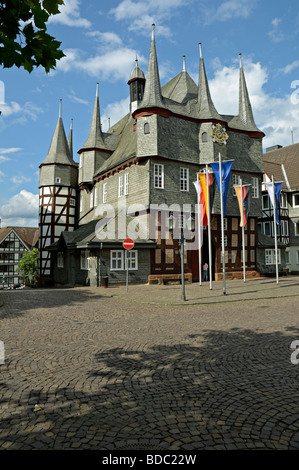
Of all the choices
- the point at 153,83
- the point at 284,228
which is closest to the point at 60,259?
the point at 153,83

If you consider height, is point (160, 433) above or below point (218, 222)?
below

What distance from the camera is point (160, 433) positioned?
3602 mm

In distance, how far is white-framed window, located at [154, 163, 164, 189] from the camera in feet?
87.8

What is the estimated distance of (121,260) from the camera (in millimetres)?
24969

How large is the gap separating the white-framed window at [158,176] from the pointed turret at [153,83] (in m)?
4.97

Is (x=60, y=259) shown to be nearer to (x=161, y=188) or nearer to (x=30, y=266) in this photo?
(x=161, y=188)

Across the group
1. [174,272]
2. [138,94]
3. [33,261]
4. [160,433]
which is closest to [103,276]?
[174,272]

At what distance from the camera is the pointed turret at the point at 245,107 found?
106ft

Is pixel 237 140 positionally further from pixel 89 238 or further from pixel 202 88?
pixel 89 238

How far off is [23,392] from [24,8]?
186 inches

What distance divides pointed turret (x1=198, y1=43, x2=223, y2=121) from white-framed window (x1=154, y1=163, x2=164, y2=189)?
253 inches

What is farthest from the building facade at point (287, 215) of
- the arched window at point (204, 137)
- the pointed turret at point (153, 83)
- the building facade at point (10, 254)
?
the building facade at point (10, 254)

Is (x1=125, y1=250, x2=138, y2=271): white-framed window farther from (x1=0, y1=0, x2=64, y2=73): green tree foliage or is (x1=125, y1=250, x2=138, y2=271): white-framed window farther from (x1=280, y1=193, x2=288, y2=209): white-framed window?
(x1=280, y1=193, x2=288, y2=209): white-framed window

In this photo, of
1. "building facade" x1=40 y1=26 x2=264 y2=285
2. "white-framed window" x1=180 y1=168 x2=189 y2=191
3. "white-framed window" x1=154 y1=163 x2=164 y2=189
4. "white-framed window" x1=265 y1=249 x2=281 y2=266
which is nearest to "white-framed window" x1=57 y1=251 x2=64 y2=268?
"building facade" x1=40 y1=26 x2=264 y2=285
